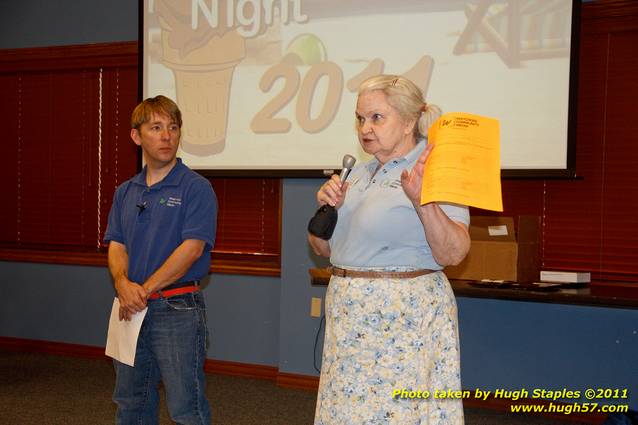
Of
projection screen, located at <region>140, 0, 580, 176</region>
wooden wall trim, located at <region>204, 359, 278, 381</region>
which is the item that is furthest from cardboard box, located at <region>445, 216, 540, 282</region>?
wooden wall trim, located at <region>204, 359, 278, 381</region>

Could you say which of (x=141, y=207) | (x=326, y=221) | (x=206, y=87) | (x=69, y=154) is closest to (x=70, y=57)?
(x=69, y=154)

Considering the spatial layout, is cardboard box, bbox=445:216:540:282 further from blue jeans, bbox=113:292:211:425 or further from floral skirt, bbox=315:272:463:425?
floral skirt, bbox=315:272:463:425

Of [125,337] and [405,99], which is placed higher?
[405,99]

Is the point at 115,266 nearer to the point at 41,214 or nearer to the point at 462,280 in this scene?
the point at 462,280

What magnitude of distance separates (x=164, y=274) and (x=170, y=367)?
0.98 feet

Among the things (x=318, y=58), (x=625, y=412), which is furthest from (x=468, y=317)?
(x=318, y=58)

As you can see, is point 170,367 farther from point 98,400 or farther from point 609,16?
point 609,16

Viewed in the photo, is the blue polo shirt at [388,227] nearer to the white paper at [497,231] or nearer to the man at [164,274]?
the man at [164,274]

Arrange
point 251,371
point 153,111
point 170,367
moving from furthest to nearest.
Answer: point 251,371
point 153,111
point 170,367

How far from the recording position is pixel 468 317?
403 cm

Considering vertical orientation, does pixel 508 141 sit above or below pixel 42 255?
above

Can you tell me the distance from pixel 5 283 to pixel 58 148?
46.3 inches

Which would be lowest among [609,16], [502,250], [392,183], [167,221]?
[502,250]

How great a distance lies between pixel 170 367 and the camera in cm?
226
